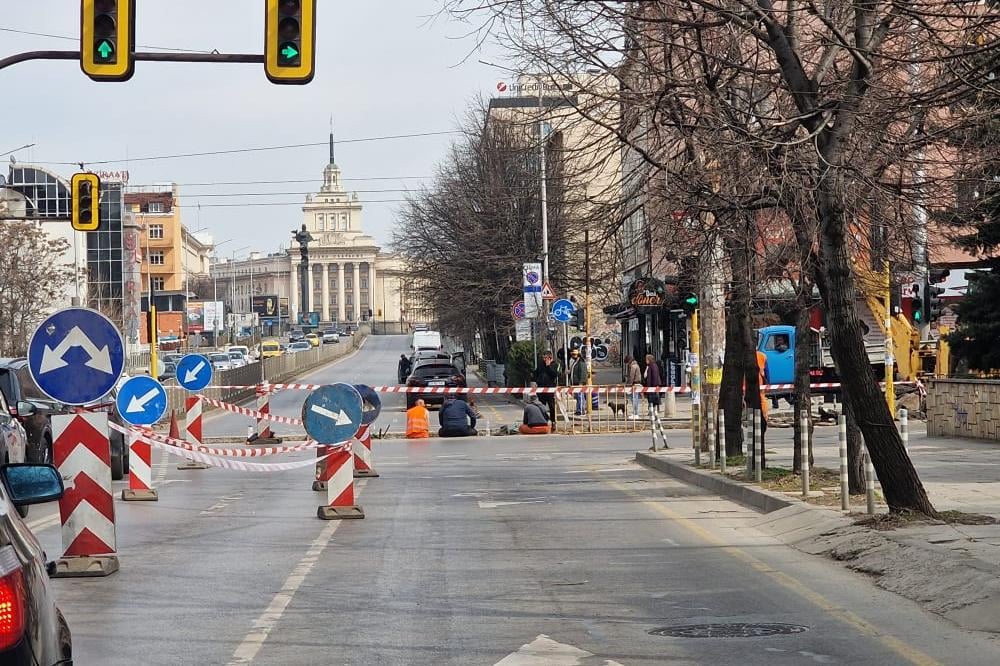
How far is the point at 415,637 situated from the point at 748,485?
9.57 meters

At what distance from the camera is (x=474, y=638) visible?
8.47 m

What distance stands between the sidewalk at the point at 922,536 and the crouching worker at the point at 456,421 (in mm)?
12125

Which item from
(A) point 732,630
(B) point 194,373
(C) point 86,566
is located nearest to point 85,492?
(C) point 86,566

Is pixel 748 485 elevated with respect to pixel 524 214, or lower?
lower

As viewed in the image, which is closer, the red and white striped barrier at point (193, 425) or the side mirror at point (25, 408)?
the side mirror at point (25, 408)

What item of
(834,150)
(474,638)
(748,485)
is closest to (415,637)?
(474,638)

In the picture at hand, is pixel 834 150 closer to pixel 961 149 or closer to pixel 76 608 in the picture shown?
pixel 961 149

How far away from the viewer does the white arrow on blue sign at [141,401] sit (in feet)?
61.9

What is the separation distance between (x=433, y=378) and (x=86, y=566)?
104 ft

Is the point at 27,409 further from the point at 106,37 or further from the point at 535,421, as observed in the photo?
the point at 535,421

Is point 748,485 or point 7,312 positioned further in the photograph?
point 7,312

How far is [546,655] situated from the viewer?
311 inches

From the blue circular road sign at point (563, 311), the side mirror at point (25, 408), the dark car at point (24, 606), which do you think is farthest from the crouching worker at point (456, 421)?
the dark car at point (24, 606)

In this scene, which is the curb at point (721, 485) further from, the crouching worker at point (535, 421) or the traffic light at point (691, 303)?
the crouching worker at point (535, 421)
